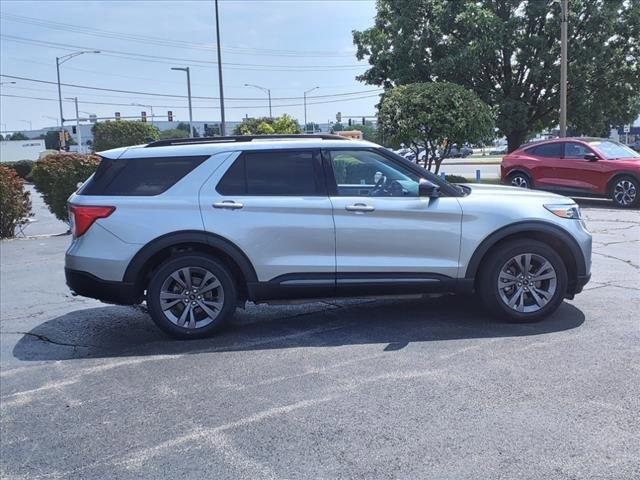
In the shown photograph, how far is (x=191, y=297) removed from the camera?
562 centimetres

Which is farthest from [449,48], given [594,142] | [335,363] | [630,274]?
[335,363]

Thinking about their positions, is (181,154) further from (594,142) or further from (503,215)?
(594,142)

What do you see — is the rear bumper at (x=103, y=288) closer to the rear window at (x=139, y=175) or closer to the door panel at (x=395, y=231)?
the rear window at (x=139, y=175)

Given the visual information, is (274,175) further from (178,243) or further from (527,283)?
(527,283)

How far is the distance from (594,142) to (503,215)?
1074cm

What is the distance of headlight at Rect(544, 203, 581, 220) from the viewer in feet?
18.9

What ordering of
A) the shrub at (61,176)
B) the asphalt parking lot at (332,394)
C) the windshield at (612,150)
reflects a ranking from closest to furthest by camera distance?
the asphalt parking lot at (332,394) → the shrub at (61,176) → the windshield at (612,150)

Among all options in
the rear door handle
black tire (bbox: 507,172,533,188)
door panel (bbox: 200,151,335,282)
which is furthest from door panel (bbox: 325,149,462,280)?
black tire (bbox: 507,172,533,188)

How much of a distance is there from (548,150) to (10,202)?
491 inches

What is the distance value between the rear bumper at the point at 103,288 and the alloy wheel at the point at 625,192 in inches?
479

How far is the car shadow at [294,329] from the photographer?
552 centimetres

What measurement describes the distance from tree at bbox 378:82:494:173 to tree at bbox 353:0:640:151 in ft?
13.4

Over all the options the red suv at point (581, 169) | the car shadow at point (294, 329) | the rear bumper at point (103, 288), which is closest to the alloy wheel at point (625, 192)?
the red suv at point (581, 169)

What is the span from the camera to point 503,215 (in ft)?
18.5
